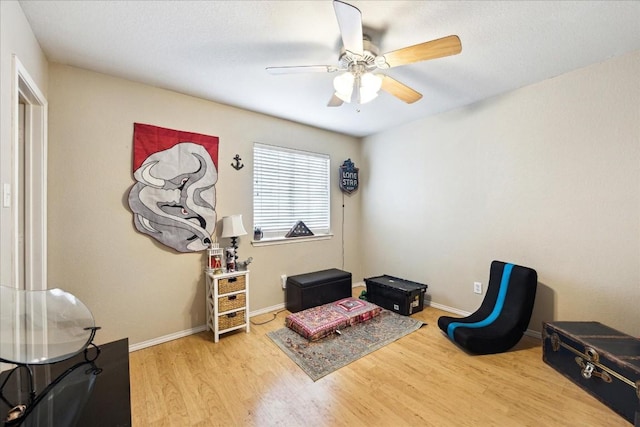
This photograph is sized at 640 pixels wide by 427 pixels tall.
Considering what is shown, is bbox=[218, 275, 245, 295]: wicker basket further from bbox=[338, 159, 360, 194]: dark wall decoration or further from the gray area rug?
bbox=[338, 159, 360, 194]: dark wall decoration

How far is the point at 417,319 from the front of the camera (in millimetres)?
2898

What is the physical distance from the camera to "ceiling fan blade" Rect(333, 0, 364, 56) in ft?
4.03

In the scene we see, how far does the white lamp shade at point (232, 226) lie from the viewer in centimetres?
268

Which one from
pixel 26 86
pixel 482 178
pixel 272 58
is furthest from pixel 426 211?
pixel 26 86

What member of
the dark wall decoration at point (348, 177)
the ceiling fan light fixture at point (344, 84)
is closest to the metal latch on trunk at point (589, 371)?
the ceiling fan light fixture at point (344, 84)

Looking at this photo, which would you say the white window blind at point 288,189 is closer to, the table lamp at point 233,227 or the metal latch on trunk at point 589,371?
the table lamp at point 233,227

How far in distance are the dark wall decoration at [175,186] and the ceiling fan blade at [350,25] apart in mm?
1783

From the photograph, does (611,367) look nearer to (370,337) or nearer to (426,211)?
(370,337)

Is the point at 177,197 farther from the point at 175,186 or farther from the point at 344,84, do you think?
the point at 344,84

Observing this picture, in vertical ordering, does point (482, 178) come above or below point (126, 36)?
below

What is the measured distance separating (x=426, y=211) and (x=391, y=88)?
5.93ft

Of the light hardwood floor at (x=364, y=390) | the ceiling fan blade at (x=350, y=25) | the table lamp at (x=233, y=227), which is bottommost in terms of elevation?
the light hardwood floor at (x=364, y=390)

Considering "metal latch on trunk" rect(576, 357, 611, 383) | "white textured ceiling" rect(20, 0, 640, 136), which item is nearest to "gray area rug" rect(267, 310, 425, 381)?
"metal latch on trunk" rect(576, 357, 611, 383)

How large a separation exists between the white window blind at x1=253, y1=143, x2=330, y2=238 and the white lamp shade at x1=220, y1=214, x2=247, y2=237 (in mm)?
367
